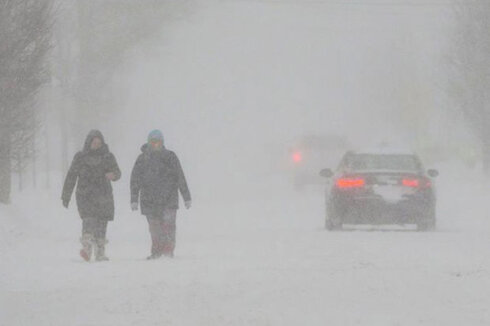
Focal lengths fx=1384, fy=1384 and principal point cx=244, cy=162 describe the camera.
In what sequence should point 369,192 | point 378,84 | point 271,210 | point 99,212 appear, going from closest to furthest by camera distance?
1. point 99,212
2. point 369,192
3. point 271,210
4. point 378,84

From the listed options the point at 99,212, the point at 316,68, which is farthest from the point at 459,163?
the point at 316,68

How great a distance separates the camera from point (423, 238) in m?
19.5

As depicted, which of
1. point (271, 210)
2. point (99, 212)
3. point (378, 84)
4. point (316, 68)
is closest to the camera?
point (99, 212)

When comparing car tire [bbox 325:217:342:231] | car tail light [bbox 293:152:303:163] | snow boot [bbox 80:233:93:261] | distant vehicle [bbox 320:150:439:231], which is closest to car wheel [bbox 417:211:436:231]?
distant vehicle [bbox 320:150:439:231]

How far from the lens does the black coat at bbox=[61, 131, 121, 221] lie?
650 inches

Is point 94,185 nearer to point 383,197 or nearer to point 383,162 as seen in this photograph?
point 383,197

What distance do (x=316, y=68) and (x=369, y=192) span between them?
15553cm

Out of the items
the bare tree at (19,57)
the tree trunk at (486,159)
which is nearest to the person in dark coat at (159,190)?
the bare tree at (19,57)

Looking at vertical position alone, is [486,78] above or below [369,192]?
above

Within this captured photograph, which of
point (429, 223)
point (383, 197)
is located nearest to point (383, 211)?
point (383, 197)

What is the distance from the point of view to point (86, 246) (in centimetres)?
1623

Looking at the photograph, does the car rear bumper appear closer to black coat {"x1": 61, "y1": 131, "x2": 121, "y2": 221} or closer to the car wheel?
the car wheel

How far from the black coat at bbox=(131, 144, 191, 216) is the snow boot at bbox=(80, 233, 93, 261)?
744 millimetres

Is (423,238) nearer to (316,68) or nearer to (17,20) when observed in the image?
(17,20)
